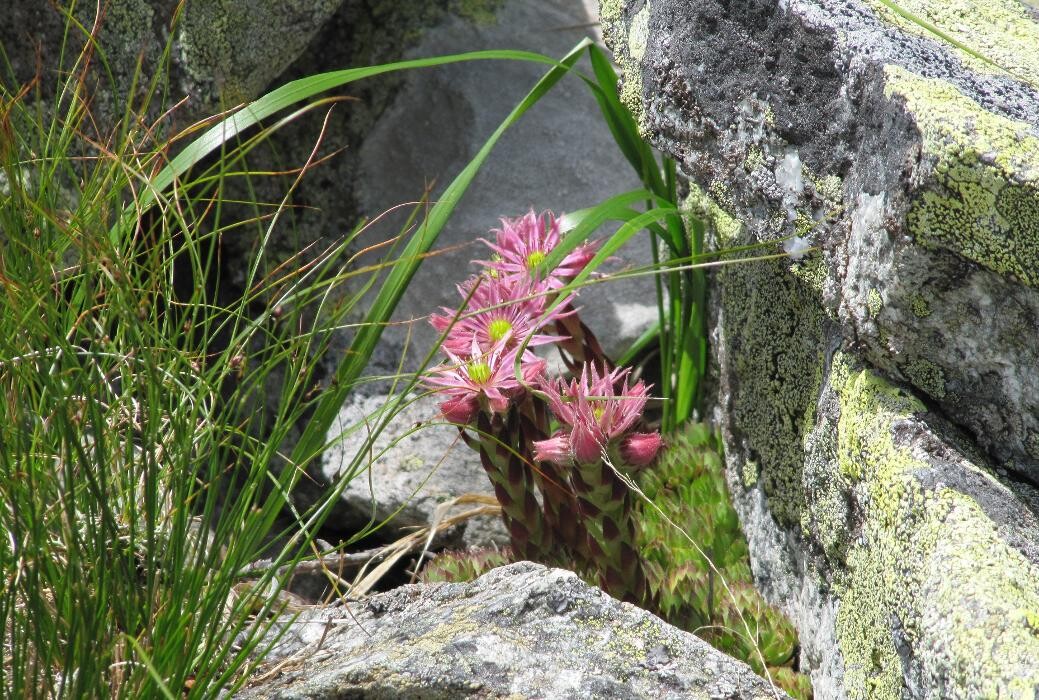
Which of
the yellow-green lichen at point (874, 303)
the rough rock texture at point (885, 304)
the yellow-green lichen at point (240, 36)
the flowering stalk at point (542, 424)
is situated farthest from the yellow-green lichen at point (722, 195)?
the yellow-green lichen at point (240, 36)

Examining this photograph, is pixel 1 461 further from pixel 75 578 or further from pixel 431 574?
pixel 431 574

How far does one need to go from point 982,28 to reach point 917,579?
112 cm

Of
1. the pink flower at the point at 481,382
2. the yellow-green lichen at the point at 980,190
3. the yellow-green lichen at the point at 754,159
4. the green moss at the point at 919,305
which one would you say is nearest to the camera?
the yellow-green lichen at the point at 980,190

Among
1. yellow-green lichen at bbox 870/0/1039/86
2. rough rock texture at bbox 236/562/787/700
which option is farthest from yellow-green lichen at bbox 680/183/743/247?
rough rock texture at bbox 236/562/787/700

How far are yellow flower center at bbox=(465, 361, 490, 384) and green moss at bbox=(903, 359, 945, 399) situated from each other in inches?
36.0

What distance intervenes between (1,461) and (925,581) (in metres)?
1.46

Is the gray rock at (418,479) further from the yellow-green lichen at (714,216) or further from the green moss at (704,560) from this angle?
the yellow-green lichen at (714,216)

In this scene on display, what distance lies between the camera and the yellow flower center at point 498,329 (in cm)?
239

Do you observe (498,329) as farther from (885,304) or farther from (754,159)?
(885,304)

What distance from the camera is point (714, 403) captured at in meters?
3.02

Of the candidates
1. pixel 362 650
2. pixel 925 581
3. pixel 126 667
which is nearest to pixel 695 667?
pixel 925 581

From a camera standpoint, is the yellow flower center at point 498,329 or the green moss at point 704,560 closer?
the green moss at point 704,560

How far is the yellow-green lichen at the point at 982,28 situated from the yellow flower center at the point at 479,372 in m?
1.07

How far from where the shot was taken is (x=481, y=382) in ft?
7.47
